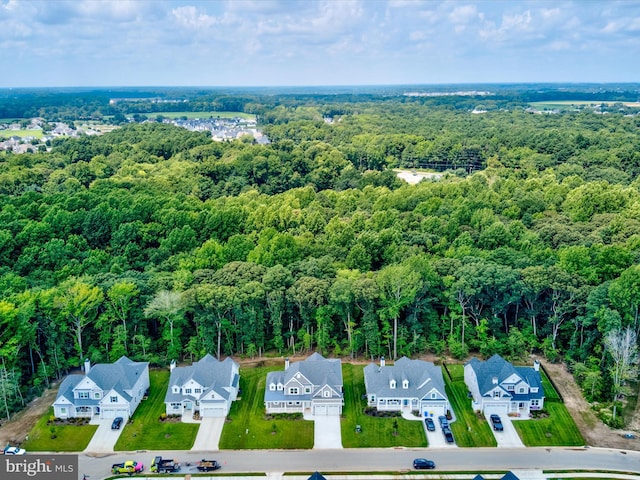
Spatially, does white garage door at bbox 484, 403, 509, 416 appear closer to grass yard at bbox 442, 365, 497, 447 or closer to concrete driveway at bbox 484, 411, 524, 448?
concrete driveway at bbox 484, 411, 524, 448

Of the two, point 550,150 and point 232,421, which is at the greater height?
point 550,150

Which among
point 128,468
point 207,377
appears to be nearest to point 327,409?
point 207,377

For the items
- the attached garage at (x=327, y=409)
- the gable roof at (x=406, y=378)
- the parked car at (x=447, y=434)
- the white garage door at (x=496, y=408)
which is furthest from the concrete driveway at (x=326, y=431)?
the white garage door at (x=496, y=408)

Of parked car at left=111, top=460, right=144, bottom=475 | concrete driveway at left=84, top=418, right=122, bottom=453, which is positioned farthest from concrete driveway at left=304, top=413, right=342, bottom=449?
concrete driveway at left=84, top=418, right=122, bottom=453

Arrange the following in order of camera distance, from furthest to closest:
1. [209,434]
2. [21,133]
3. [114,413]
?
[21,133], [114,413], [209,434]

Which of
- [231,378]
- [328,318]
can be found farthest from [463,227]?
[231,378]

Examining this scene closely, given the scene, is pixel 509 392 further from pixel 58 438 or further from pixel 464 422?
pixel 58 438

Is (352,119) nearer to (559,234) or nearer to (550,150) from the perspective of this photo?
(550,150)
